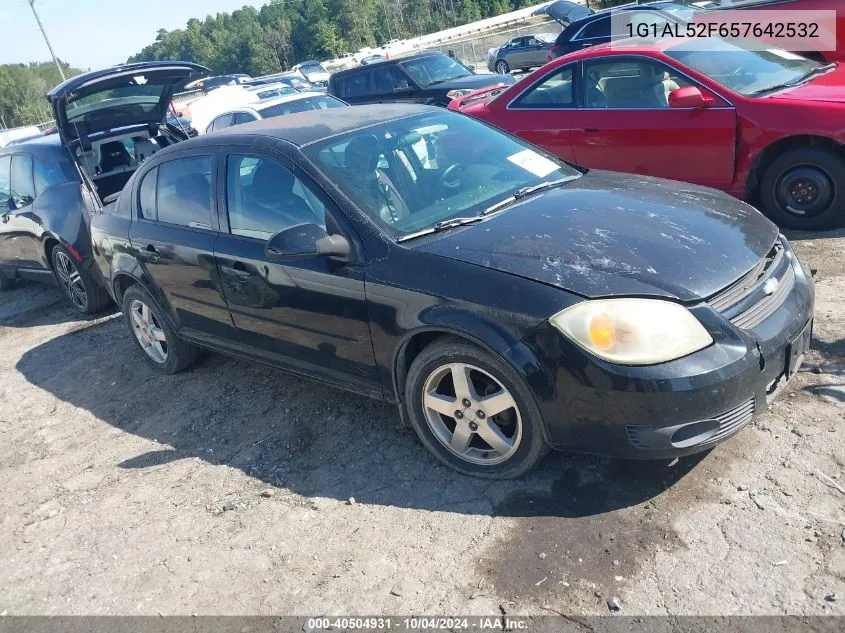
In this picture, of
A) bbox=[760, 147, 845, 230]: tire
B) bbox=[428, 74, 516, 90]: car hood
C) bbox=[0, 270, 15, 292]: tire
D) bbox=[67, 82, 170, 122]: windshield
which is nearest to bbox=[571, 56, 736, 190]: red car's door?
bbox=[760, 147, 845, 230]: tire

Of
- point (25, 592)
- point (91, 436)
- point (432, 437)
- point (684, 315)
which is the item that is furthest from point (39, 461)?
point (684, 315)

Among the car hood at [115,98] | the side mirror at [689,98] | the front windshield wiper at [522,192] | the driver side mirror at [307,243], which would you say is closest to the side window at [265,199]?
the driver side mirror at [307,243]

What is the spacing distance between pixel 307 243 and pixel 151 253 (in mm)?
1852

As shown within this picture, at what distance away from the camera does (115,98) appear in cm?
710

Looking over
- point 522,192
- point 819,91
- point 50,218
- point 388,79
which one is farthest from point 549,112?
point 388,79

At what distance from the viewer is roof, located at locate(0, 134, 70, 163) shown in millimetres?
6965

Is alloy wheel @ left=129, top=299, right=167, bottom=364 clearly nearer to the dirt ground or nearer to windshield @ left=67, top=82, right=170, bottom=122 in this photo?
the dirt ground

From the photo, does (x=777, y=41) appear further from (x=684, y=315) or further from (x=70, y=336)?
(x=70, y=336)

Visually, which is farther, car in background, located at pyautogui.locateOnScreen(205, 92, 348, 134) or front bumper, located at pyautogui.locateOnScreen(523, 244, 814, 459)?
car in background, located at pyautogui.locateOnScreen(205, 92, 348, 134)

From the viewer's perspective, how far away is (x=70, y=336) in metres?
6.82

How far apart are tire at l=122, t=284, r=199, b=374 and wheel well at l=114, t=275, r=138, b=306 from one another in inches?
1.5

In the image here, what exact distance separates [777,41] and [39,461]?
8.32 m

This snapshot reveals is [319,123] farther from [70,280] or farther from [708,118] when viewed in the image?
[70,280]

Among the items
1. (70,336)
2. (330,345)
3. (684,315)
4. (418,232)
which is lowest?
(70,336)
